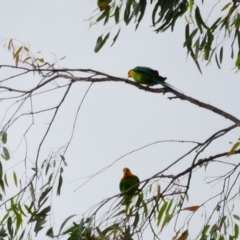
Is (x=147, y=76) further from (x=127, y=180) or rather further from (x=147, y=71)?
(x=127, y=180)

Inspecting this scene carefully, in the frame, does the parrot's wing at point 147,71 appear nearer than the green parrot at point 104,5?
No

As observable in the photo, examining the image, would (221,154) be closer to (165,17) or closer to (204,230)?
(204,230)

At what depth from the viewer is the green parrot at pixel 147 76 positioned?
9.21 ft

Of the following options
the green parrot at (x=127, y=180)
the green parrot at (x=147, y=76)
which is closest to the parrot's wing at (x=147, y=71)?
the green parrot at (x=147, y=76)

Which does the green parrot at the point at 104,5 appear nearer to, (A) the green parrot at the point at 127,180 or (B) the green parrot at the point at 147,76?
(B) the green parrot at the point at 147,76

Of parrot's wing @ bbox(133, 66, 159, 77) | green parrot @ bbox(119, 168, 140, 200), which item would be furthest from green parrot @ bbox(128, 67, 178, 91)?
green parrot @ bbox(119, 168, 140, 200)

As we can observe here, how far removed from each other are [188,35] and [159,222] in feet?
2.18

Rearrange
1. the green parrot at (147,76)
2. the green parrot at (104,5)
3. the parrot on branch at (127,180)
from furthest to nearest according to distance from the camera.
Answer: the parrot on branch at (127,180), the green parrot at (147,76), the green parrot at (104,5)

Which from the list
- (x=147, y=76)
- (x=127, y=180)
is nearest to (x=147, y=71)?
(x=147, y=76)

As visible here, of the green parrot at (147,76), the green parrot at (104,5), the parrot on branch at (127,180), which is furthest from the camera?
the parrot on branch at (127,180)

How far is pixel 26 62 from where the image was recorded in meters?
2.32

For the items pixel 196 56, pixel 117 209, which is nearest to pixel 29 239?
pixel 117 209

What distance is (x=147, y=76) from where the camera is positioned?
2.97 m

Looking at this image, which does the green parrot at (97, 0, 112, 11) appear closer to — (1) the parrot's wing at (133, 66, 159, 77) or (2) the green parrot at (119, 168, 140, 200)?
(1) the parrot's wing at (133, 66, 159, 77)
